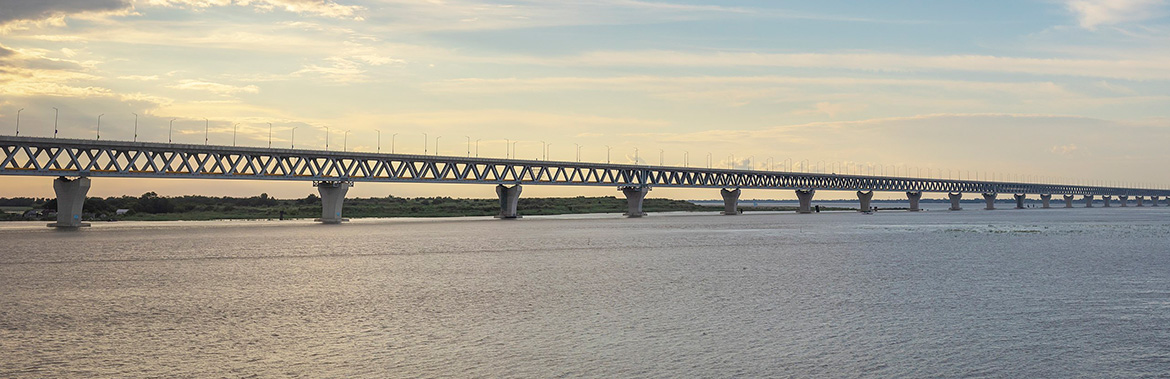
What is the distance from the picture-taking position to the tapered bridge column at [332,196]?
124 metres

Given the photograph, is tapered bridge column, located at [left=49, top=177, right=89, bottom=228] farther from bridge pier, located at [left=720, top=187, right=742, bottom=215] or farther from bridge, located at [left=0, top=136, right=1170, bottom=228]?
bridge pier, located at [left=720, top=187, right=742, bottom=215]

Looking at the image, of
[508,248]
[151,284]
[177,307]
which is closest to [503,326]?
[177,307]

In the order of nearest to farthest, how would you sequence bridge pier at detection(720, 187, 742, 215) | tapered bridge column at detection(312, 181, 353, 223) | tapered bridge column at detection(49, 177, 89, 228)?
1. tapered bridge column at detection(49, 177, 89, 228)
2. tapered bridge column at detection(312, 181, 353, 223)
3. bridge pier at detection(720, 187, 742, 215)

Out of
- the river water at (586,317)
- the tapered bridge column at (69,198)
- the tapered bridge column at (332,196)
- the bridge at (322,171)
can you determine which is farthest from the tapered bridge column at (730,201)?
the river water at (586,317)

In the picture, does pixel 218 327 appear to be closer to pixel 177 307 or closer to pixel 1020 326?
pixel 177 307

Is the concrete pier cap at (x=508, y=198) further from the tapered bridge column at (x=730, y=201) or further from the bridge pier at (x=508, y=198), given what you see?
the tapered bridge column at (x=730, y=201)

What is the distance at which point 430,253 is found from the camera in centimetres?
5394

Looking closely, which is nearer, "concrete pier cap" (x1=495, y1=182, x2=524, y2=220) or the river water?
the river water

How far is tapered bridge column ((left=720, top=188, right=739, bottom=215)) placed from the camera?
191m

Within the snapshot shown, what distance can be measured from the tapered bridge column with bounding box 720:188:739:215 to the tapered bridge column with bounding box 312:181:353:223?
299 feet

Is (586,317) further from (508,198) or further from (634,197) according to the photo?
(634,197)

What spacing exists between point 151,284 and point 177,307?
8.27 m

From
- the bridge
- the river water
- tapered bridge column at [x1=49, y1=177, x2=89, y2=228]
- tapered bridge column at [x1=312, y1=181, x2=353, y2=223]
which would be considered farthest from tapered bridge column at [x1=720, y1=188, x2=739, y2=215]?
the river water

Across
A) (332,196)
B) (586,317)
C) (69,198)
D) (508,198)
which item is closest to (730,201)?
(508,198)
